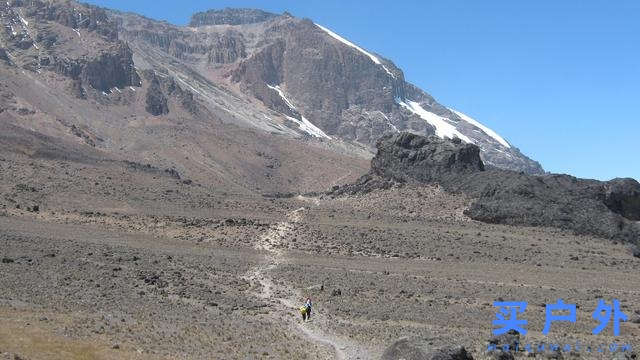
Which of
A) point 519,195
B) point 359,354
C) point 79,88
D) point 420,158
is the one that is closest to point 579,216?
point 519,195

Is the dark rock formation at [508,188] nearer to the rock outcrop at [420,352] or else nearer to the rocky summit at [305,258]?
the rocky summit at [305,258]

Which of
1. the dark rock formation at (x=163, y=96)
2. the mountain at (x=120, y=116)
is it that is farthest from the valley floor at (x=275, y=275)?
the dark rock formation at (x=163, y=96)

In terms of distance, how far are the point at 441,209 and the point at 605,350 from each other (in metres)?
41.0

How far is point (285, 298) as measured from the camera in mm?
39094

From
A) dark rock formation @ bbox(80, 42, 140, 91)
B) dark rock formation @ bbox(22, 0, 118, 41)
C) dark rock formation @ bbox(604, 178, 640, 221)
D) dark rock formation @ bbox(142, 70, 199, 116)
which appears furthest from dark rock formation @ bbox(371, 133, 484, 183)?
dark rock formation @ bbox(22, 0, 118, 41)

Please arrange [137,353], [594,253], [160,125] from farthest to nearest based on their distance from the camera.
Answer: [160,125] < [594,253] < [137,353]

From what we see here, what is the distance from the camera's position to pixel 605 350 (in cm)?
2884

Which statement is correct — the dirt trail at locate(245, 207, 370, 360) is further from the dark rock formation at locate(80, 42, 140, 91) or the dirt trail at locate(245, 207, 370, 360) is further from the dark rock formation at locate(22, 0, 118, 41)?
the dark rock formation at locate(22, 0, 118, 41)

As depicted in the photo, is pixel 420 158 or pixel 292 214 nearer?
pixel 292 214

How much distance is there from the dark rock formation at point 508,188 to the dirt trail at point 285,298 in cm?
1754

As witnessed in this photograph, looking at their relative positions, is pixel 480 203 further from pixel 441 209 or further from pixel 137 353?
pixel 137 353

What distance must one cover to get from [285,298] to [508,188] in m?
36.5

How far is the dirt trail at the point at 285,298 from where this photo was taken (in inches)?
1120

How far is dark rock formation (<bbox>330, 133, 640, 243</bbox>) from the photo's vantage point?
65.2 metres
